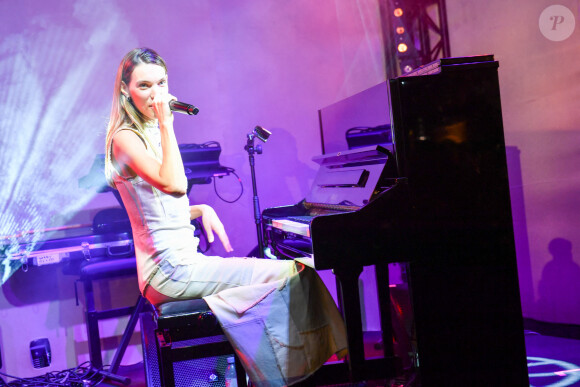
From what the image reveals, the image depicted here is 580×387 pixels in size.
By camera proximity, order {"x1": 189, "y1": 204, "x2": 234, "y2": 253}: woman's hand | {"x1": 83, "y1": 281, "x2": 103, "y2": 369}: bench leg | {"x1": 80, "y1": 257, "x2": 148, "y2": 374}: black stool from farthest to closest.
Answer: {"x1": 83, "y1": 281, "x2": 103, "y2": 369}: bench leg → {"x1": 80, "y1": 257, "x2": 148, "y2": 374}: black stool → {"x1": 189, "y1": 204, "x2": 234, "y2": 253}: woman's hand

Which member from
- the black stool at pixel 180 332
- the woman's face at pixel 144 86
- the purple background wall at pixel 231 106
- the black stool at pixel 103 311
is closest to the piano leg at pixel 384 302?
the black stool at pixel 180 332

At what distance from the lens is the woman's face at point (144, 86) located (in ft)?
7.23

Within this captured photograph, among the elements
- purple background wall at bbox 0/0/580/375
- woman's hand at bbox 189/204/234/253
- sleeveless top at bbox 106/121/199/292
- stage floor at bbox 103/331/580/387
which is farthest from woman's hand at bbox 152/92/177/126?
purple background wall at bbox 0/0/580/375

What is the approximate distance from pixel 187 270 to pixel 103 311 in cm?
191

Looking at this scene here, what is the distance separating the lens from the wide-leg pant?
2.10 metres

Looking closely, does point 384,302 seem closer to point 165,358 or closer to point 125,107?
point 165,358

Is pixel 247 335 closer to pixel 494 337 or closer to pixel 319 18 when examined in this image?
pixel 494 337

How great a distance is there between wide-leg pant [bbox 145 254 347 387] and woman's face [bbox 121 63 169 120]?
65cm

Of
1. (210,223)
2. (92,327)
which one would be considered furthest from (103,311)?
(210,223)

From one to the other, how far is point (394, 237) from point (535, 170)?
2.23m

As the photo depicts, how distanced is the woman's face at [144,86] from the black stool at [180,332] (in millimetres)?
834

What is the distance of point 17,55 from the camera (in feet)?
13.0

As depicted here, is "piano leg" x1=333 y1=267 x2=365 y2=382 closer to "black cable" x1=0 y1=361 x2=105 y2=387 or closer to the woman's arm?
the woman's arm

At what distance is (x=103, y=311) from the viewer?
381cm
